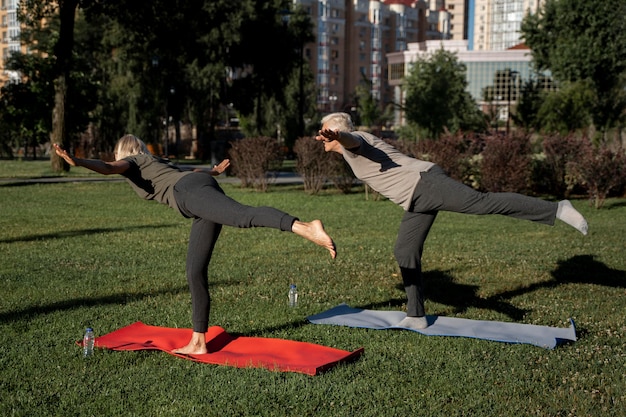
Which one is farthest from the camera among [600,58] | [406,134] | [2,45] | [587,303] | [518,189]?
[2,45]

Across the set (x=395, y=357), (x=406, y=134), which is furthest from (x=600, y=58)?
(x=395, y=357)

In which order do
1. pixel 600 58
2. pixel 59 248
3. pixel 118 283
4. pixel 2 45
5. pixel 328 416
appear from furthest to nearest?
1. pixel 2 45
2. pixel 600 58
3. pixel 59 248
4. pixel 118 283
5. pixel 328 416

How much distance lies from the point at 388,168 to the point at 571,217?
166 cm

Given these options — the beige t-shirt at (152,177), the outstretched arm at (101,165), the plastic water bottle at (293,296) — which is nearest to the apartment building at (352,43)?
the plastic water bottle at (293,296)

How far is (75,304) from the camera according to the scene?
8203 mm

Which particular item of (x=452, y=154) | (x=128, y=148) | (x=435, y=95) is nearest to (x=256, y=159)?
(x=452, y=154)

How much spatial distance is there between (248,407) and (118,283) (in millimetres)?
4824

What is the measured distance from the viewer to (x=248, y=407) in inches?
199

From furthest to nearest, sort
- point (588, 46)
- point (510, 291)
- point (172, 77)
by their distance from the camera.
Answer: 1. point (172, 77)
2. point (588, 46)
3. point (510, 291)

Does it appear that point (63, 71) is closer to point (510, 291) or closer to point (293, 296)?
point (293, 296)

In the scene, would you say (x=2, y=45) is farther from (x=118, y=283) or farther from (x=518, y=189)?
(x=118, y=283)

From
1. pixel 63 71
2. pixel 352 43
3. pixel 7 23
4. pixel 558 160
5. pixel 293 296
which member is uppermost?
pixel 352 43

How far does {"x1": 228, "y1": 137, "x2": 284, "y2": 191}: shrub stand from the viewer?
24.4m

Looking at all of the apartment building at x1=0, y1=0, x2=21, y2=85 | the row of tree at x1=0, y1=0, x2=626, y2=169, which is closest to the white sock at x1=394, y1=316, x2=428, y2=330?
the row of tree at x1=0, y1=0, x2=626, y2=169
